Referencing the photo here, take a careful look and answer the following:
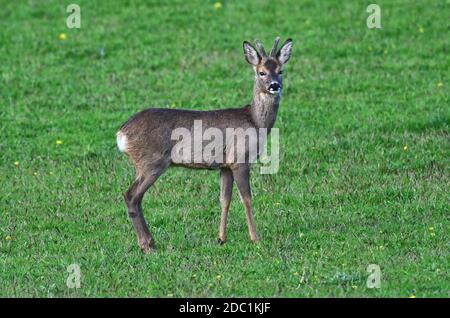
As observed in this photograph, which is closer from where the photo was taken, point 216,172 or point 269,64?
point 269,64

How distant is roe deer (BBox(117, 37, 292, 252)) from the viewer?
34.5ft

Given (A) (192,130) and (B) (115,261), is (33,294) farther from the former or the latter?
(A) (192,130)

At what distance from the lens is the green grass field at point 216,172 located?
380 inches

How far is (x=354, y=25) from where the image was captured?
18.2m

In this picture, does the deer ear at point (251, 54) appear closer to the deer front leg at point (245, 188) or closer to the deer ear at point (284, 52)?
the deer ear at point (284, 52)

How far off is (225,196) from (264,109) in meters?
0.92

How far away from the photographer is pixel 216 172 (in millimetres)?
13422

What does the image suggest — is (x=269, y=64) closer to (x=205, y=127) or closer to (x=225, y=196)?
(x=205, y=127)

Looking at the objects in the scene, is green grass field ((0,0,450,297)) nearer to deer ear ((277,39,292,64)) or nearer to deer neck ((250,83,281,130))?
→ deer neck ((250,83,281,130))

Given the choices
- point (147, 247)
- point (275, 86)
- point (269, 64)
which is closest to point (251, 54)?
point (269, 64)

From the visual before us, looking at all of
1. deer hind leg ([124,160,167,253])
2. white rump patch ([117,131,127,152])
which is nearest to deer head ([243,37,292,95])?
deer hind leg ([124,160,167,253])

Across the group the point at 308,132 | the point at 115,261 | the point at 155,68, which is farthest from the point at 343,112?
the point at 115,261

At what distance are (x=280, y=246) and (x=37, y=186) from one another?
3546 mm

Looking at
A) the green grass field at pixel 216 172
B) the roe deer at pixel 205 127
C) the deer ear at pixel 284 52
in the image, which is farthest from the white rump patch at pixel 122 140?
the deer ear at pixel 284 52
